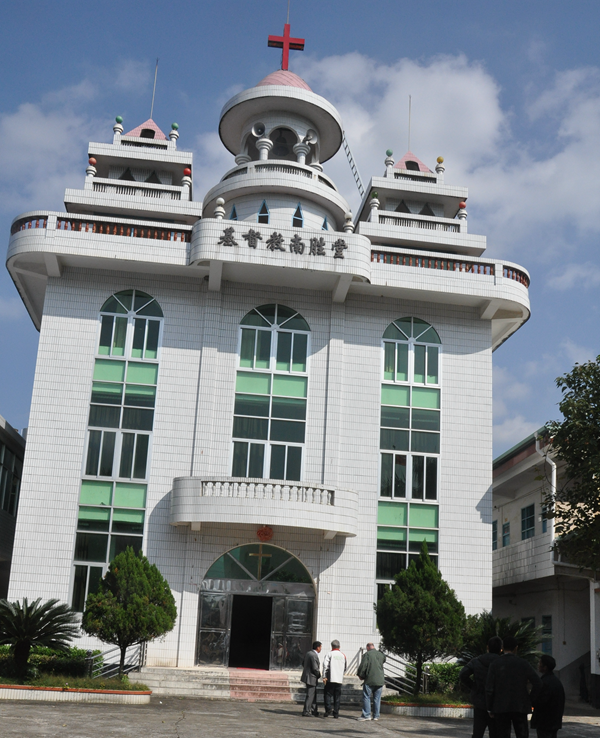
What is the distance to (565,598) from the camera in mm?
20438

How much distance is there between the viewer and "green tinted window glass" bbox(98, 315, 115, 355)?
19.7 meters

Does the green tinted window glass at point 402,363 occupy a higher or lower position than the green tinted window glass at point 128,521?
higher

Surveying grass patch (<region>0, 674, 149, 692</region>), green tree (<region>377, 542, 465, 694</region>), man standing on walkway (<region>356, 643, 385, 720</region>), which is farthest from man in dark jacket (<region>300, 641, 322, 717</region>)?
grass patch (<region>0, 674, 149, 692</region>)

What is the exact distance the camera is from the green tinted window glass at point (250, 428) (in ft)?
63.9

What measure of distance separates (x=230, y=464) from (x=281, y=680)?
16.3ft

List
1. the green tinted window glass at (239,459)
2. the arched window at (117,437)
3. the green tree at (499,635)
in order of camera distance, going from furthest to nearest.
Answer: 1. the green tinted window glass at (239,459)
2. the arched window at (117,437)
3. the green tree at (499,635)

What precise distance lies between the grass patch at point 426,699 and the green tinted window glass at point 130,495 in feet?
22.9

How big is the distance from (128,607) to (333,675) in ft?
13.6

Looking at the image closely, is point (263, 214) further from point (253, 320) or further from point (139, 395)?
point (139, 395)

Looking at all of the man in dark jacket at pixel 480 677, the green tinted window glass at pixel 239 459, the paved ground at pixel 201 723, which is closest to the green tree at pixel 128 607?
the paved ground at pixel 201 723

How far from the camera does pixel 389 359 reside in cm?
2056

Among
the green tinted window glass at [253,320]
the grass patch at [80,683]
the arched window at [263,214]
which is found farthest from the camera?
the arched window at [263,214]

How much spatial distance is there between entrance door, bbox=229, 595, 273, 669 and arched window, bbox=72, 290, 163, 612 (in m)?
3.50

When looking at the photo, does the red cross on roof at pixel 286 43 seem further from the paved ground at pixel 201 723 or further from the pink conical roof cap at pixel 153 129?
the paved ground at pixel 201 723
